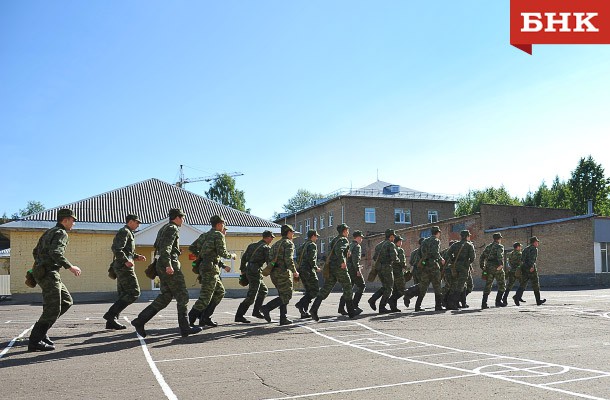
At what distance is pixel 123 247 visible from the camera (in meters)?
11.6

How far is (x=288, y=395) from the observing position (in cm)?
614

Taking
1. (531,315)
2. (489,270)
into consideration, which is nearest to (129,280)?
(531,315)

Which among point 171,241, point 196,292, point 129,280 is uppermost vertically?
point 171,241

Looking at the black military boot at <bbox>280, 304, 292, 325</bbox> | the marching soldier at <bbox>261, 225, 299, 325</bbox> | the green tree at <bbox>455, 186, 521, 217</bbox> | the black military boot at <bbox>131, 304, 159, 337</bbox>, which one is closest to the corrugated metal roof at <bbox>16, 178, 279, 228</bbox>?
the marching soldier at <bbox>261, 225, 299, 325</bbox>

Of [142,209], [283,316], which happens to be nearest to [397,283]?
[283,316]

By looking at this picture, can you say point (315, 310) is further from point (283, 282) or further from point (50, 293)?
point (50, 293)

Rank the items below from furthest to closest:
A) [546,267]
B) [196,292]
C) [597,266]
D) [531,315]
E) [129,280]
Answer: [546,267]
[597,266]
[196,292]
[531,315]
[129,280]

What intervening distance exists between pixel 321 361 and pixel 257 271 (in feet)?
16.5

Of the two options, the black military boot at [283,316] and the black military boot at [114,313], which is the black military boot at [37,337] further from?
the black military boot at [283,316]

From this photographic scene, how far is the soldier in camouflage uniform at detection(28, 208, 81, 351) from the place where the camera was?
29.6ft

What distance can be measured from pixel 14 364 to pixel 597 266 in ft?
118

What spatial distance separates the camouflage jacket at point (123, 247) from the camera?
11.5 m

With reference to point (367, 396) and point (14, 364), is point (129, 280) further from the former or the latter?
point (367, 396)

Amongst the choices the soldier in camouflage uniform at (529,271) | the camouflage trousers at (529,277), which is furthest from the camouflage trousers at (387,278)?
the camouflage trousers at (529,277)
